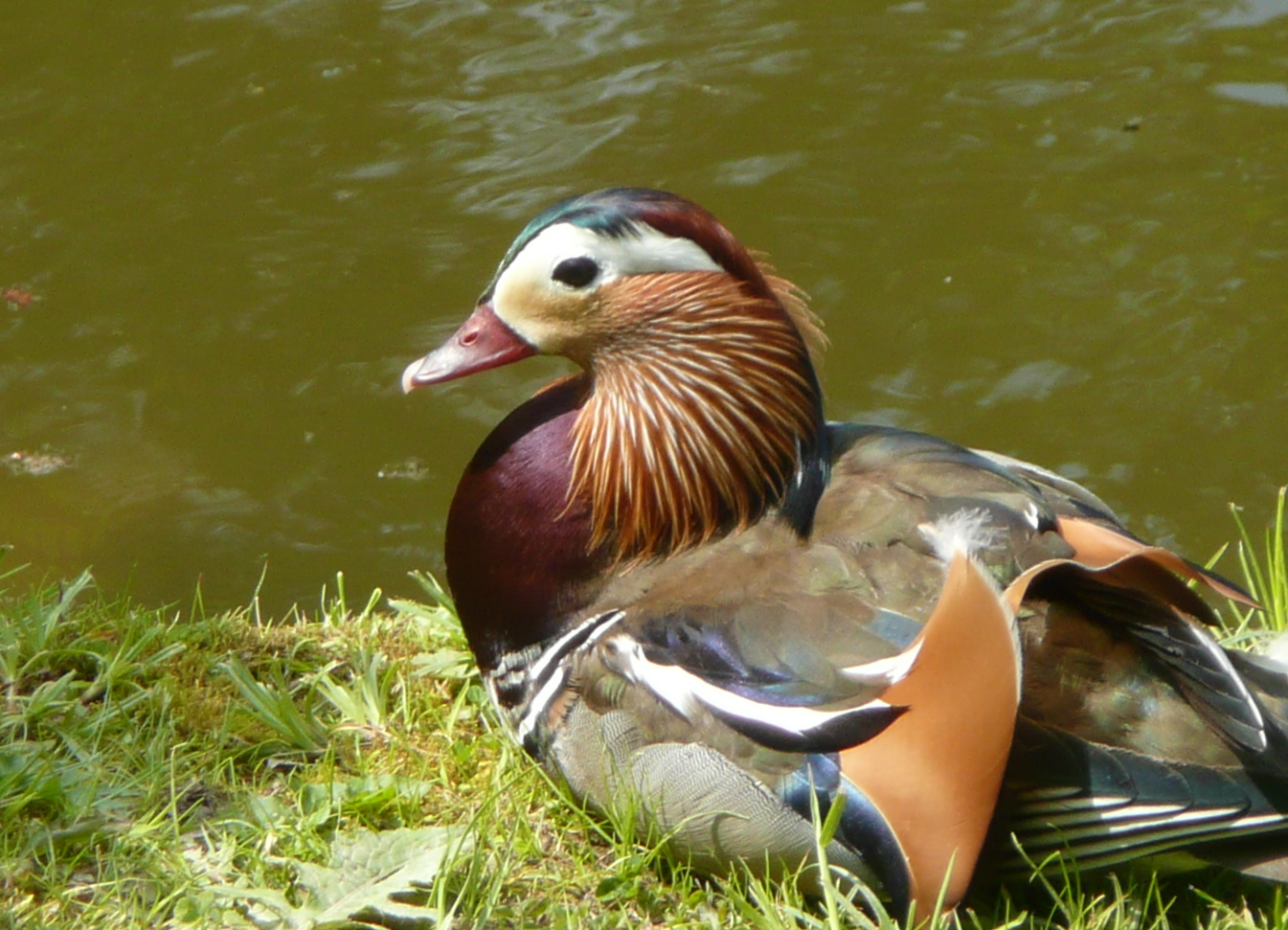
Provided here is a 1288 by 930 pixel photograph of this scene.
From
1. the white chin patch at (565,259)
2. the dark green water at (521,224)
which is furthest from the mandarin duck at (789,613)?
the dark green water at (521,224)

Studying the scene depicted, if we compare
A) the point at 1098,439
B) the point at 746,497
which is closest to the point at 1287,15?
the point at 1098,439

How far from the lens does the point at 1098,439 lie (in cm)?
557

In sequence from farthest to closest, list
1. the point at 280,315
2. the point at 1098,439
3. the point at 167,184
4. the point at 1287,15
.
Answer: the point at 1287,15, the point at 167,184, the point at 280,315, the point at 1098,439

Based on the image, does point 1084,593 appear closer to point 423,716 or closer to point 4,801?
point 423,716

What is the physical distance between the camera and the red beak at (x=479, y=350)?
297cm

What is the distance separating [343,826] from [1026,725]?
129cm

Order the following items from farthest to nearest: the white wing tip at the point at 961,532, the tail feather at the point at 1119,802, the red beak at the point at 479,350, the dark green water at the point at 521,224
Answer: the dark green water at the point at 521,224 → the red beak at the point at 479,350 → the white wing tip at the point at 961,532 → the tail feather at the point at 1119,802

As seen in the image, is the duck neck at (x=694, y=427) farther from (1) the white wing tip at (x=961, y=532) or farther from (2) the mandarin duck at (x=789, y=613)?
(1) the white wing tip at (x=961, y=532)

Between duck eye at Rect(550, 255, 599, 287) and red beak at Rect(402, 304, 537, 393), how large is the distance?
0.16 m

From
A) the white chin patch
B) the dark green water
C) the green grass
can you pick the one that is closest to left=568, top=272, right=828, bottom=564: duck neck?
the white chin patch

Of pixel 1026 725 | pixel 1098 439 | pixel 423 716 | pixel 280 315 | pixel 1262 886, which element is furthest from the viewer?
pixel 280 315

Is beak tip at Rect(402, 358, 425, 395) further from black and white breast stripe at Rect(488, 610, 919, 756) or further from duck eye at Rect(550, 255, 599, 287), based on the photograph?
black and white breast stripe at Rect(488, 610, 919, 756)

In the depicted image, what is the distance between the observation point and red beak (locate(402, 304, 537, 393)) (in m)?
2.97

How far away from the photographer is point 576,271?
9.45ft
